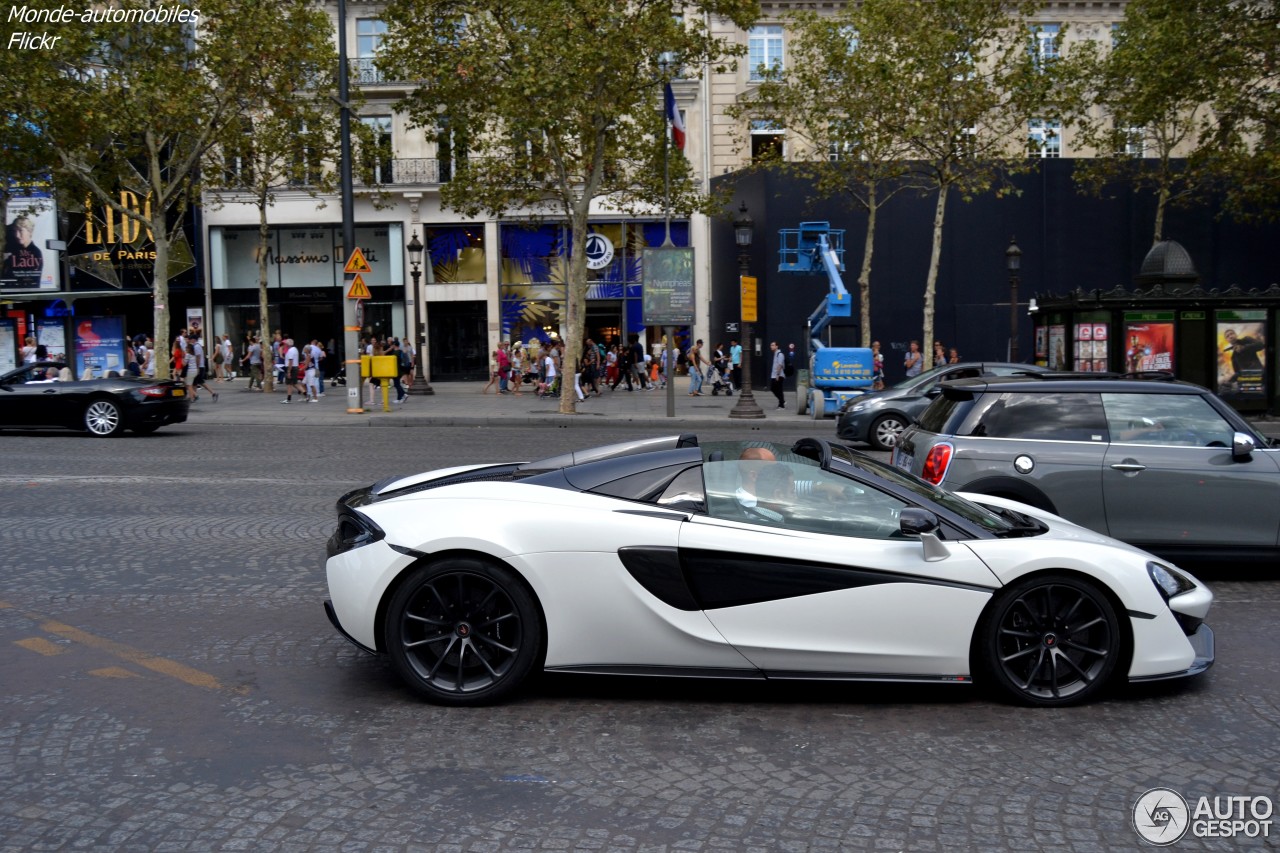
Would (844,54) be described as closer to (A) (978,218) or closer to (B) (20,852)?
(A) (978,218)

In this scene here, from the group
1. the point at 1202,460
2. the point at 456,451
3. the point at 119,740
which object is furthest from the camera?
the point at 456,451

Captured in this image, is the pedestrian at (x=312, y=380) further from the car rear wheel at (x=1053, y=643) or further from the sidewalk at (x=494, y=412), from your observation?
the car rear wheel at (x=1053, y=643)

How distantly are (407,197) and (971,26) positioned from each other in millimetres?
20008

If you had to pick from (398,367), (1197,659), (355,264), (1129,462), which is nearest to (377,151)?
(398,367)

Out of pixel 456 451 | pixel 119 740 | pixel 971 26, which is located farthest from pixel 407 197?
pixel 119 740

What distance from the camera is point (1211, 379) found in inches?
930

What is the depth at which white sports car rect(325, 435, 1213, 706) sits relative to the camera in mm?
5414

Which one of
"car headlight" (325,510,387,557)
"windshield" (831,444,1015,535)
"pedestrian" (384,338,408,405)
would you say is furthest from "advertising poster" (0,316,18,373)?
"windshield" (831,444,1015,535)

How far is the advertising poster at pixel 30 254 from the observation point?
127ft

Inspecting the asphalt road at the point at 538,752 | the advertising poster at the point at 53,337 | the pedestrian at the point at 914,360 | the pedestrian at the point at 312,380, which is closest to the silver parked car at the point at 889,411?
the asphalt road at the point at 538,752

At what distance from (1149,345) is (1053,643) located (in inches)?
784

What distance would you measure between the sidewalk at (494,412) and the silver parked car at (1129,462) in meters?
13.7

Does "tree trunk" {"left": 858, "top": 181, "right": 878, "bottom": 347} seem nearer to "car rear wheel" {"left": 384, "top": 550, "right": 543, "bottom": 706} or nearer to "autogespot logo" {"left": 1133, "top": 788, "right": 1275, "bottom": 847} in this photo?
"car rear wheel" {"left": 384, "top": 550, "right": 543, "bottom": 706}

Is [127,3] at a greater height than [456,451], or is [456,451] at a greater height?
[127,3]
